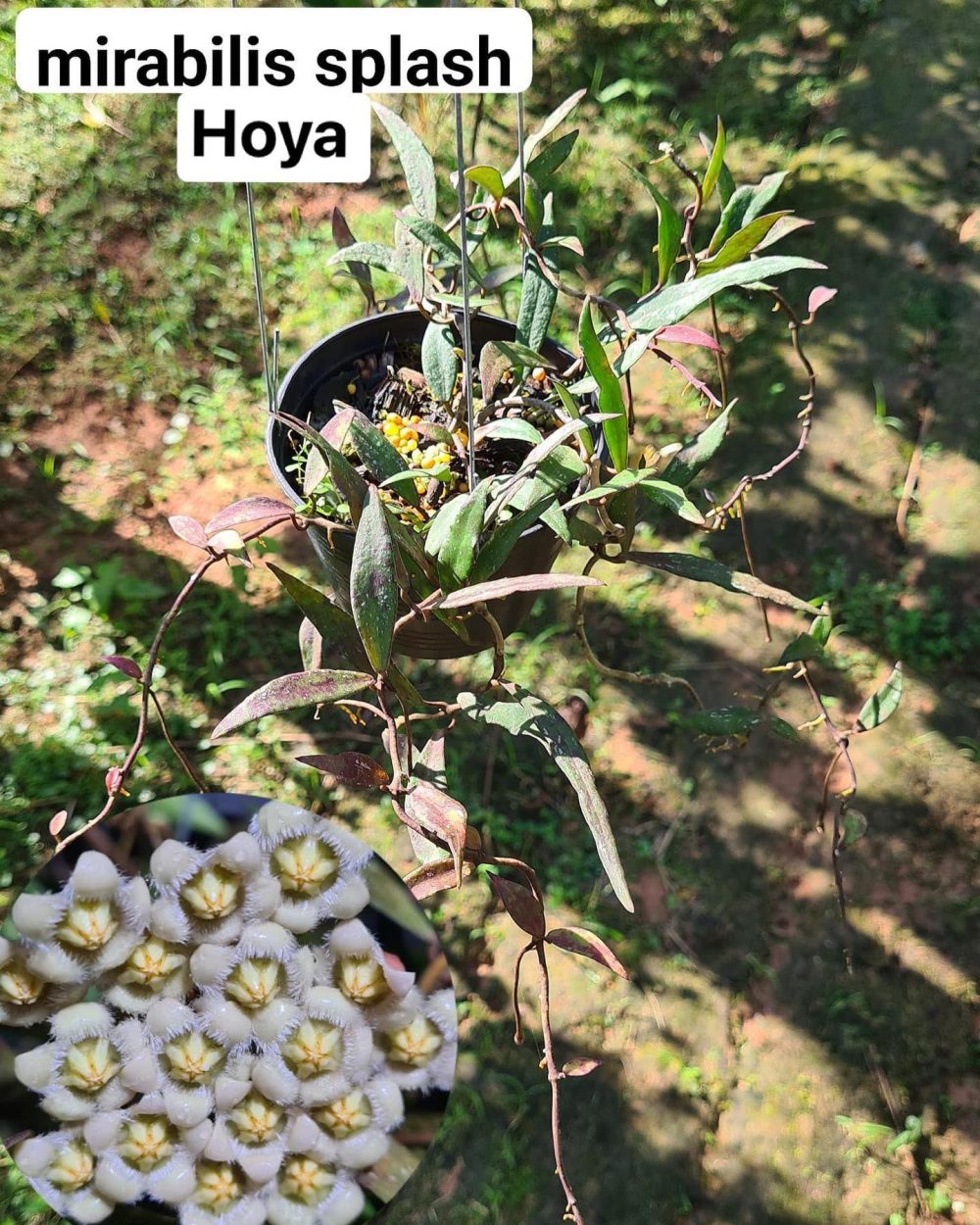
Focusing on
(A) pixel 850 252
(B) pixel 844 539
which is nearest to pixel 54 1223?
(B) pixel 844 539

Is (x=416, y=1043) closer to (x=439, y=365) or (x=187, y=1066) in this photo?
(x=187, y=1066)

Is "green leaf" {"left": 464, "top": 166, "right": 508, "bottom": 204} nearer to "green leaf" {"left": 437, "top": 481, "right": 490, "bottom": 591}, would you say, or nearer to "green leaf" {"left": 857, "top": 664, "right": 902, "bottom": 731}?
"green leaf" {"left": 437, "top": 481, "right": 490, "bottom": 591}

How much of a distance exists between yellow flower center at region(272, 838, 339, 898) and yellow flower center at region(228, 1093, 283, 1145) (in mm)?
177

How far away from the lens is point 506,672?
187cm

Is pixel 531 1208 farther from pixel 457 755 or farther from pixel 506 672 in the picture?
pixel 506 672

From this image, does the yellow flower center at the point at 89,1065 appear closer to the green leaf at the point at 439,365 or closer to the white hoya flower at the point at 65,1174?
the white hoya flower at the point at 65,1174

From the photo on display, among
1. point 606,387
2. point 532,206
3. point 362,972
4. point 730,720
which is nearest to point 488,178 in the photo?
point 532,206

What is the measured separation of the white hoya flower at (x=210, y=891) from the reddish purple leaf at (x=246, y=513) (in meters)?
0.35

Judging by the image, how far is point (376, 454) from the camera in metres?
1.15

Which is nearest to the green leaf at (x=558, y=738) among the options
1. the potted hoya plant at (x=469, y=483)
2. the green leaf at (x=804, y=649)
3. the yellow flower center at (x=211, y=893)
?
the potted hoya plant at (x=469, y=483)

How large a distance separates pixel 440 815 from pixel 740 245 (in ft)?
2.60

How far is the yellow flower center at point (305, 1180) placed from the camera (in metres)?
0.81

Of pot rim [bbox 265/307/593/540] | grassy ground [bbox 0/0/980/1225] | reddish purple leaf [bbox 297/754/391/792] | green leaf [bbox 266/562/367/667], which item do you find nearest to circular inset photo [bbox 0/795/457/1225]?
reddish purple leaf [bbox 297/754/391/792]

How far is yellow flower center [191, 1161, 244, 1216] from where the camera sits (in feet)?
2.64
